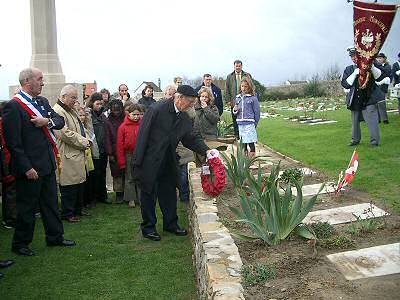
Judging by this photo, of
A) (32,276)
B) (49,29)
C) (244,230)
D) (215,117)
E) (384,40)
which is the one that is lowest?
(32,276)

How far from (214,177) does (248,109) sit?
3157mm

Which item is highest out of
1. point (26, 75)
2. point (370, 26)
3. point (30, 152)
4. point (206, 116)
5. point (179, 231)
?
point (370, 26)

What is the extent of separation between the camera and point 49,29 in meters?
9.21

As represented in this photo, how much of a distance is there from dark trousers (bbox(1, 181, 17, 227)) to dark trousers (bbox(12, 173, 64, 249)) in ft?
3.83

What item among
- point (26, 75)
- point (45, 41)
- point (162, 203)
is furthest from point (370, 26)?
point (45, 41)

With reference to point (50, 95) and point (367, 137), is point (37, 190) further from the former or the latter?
point (367, 137)

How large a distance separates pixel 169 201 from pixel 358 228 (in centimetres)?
244

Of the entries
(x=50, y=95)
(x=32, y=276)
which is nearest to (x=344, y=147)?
(x=50, y=95)

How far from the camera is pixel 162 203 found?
5.83 m

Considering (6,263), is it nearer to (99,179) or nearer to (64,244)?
(64,244)

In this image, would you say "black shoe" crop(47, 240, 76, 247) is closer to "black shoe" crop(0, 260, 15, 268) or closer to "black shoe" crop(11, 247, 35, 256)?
"black shoe" crop(11, 247, 35, 256)

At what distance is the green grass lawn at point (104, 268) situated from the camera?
4297 mm

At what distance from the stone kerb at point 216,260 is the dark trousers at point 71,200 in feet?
6.92

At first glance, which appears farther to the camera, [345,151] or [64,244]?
[345,151]
